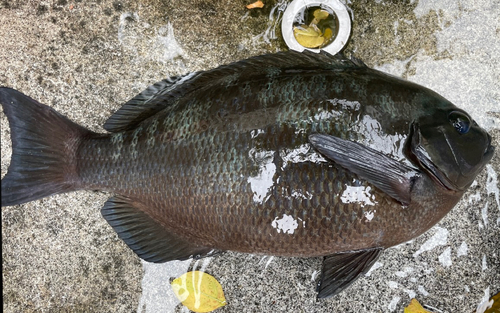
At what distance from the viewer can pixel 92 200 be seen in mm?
1882

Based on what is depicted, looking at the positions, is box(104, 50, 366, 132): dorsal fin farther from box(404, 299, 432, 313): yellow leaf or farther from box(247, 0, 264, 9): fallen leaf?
box(404, 299, 432, 313): yellow leaf

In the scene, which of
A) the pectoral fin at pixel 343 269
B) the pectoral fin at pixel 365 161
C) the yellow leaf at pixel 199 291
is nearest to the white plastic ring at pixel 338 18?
the pectoral fin at pixel 365 161

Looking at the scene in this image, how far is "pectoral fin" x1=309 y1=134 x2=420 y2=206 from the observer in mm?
1243

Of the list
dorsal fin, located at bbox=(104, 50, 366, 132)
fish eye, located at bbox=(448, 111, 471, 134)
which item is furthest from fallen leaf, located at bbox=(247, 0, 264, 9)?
fish eye, located at bbox=(448, 111, 471, 134)

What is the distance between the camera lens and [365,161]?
1.25 m

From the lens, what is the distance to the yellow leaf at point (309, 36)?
5.92 feet

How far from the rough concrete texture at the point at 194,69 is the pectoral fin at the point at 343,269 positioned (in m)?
0.35

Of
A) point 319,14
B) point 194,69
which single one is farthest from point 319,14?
point 194,69

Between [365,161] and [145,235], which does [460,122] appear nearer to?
[365,161]

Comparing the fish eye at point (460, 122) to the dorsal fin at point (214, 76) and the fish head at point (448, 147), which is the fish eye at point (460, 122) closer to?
the fish head at point (448, 147)

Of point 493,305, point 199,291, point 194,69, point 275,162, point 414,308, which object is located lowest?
point 493,305

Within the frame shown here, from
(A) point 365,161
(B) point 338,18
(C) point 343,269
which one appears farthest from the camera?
(B) point 338,18

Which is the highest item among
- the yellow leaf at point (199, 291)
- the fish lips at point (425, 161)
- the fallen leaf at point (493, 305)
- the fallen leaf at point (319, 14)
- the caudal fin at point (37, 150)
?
the fallen leaf at point (319, 14)

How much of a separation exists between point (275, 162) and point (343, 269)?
532 mm
